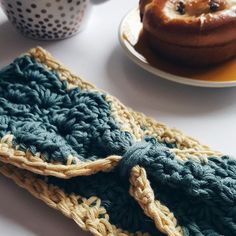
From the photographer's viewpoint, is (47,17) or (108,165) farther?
(47,17)

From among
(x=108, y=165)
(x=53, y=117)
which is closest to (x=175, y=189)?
(x=108, y=165)

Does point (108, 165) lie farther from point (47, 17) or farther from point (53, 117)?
point (47, 17)

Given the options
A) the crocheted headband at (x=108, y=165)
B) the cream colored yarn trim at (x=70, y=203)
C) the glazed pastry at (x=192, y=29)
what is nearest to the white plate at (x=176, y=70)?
the glazed pastry at (x=192, y=29)

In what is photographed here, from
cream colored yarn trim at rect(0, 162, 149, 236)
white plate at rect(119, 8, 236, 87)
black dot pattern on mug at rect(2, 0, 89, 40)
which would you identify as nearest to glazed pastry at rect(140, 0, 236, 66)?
white plate at rect(119, 8, 236, 87)

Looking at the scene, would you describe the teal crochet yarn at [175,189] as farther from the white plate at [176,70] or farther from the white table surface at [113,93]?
the white plate at [176,70]

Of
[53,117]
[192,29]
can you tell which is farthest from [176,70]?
[53,117]

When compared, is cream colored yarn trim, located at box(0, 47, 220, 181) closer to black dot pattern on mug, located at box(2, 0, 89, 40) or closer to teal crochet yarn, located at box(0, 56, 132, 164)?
teal crochet yarn, located at box(0, 56, 132, 164)
